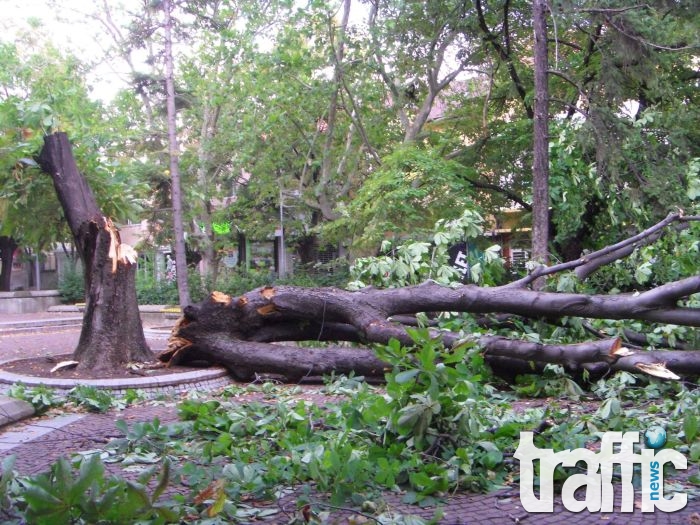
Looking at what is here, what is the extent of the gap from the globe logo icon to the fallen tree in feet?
5.61

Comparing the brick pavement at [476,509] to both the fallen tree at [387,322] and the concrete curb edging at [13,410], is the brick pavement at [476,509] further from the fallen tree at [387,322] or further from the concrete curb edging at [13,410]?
the fallen tree at [387,322]

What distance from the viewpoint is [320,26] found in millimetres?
15906

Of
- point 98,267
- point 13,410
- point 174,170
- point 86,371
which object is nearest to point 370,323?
point 86,371

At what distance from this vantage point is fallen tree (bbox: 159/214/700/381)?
21.1ft

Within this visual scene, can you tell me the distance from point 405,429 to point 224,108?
1870 centimetres

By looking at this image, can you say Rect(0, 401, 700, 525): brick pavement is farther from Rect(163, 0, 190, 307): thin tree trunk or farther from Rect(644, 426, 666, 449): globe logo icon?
Rect(163, 0, 190, 307): thin tree trunk

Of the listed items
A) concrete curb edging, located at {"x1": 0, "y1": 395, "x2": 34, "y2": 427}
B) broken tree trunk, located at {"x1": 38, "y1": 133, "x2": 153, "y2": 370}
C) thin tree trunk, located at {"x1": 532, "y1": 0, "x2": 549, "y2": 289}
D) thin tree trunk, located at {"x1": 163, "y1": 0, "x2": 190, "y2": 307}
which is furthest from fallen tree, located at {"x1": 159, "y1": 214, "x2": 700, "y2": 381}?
thin tree trunk, located at {"x1": 163, "y1": 0, "x2": 190, "y2": 307}

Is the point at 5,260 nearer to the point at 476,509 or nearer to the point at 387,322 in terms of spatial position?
the point at 387,322

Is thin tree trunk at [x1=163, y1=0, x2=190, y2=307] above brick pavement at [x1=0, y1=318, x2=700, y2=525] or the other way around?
above

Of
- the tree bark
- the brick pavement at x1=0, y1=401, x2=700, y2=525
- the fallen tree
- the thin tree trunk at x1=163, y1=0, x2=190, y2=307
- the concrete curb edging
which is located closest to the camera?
the brick pavement at x1=0, y1=401, x2=700, y2=525

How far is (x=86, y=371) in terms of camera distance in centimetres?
799

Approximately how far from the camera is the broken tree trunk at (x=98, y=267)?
8.34 metres

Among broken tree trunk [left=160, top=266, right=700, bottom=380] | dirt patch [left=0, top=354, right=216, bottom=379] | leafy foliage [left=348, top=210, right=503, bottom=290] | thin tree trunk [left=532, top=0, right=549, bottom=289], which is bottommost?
dirt patch [left=0, top=354, right=216, bottom=379]

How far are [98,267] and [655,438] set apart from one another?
21.7ft
